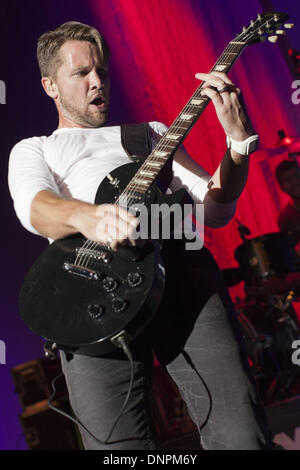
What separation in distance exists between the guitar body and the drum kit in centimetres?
291

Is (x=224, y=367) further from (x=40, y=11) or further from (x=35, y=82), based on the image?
(x=40, y=11)

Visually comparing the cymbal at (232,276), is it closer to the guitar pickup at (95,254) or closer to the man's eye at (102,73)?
the man's eye at (102,73)

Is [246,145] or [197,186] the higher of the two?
[246,145]

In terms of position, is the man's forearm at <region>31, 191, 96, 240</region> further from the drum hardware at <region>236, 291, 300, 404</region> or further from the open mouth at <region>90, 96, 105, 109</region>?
the drum hardware at <region>236, 291, 300, 404</region>

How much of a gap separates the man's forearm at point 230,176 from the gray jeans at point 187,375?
30 cm

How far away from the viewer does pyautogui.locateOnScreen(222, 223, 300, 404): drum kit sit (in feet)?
14.2

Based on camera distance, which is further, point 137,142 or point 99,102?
point 99,102

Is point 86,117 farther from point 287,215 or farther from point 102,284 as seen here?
point 287,215

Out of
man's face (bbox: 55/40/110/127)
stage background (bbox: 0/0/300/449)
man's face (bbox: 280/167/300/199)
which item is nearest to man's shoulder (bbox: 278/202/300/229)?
man's face (bbox: 280/167/300/199)

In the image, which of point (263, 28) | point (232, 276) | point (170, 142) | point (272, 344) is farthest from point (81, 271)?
point (272, 344)

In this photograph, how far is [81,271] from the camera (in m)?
1.57

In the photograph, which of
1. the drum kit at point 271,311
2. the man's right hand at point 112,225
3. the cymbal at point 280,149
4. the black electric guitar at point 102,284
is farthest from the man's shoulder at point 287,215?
the man's right hand at point 112,225

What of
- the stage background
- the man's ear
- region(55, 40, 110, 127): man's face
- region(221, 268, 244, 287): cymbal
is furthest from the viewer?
the stage background

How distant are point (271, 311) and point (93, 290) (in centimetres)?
336
